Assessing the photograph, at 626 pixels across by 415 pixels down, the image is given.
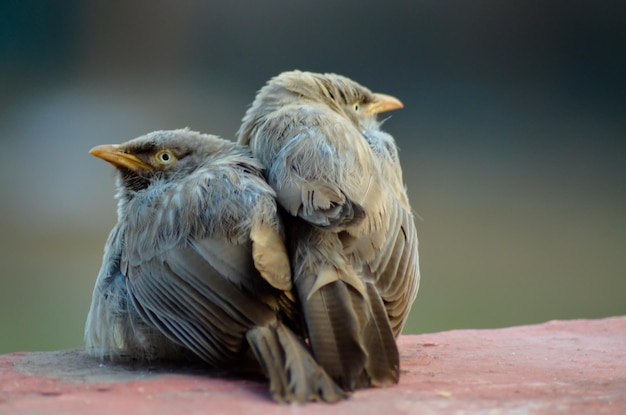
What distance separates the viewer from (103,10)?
251 inches

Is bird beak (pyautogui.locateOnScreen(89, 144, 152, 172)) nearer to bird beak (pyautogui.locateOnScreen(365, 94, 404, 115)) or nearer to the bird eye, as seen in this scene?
the bird eye

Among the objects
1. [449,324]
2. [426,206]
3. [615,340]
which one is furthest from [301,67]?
[615,340]

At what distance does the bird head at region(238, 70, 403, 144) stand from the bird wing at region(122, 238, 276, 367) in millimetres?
1078

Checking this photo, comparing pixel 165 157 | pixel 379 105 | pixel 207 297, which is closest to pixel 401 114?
pixel 379 105

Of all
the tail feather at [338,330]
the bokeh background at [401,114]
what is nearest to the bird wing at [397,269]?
the tail feather at [338,330]

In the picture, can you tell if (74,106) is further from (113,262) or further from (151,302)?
(151,302)

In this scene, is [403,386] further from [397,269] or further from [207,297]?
[207,297]

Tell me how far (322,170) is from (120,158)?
910mm

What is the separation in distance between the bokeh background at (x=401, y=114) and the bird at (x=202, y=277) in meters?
2.87

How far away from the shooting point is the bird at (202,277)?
102 inches

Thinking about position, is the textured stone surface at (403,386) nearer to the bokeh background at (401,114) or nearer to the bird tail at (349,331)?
the bird tail at (349,331)

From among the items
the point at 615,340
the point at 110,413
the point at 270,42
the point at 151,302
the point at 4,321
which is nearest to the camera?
the point at 110,413

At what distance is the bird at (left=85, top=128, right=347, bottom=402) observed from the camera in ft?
8.49

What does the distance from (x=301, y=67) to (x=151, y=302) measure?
13.0ft
